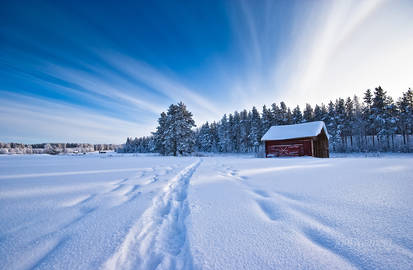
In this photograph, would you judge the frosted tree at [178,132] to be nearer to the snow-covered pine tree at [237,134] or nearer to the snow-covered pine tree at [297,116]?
the snow-covered pine tree at [237,134]

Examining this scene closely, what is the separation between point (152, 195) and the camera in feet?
9.91

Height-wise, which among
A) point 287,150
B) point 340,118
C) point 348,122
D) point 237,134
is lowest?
point 287,150

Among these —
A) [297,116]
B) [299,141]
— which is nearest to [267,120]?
[297,116]

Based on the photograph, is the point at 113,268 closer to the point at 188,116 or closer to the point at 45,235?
the point at 45,235

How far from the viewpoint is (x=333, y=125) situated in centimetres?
3247

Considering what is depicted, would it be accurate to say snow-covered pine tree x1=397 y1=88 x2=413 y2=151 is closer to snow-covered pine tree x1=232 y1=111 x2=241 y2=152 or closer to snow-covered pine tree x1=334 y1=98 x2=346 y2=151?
snow-covered pine tree x1=334 y1=98 x2=346 y2=151

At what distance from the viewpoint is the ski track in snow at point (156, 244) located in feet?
4.11

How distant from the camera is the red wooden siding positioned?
16.8 metres

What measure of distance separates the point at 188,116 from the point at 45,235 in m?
24.4

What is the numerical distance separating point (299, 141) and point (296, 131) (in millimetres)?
1485

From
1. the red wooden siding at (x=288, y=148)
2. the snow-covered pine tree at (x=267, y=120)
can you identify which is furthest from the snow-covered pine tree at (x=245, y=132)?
the red wooden siding at (x=288, y=148)

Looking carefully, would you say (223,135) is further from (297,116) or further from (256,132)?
(297,116)

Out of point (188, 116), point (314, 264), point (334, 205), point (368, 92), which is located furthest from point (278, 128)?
point (368, 92)

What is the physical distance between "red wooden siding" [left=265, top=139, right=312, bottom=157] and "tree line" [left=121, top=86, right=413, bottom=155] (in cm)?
1138
